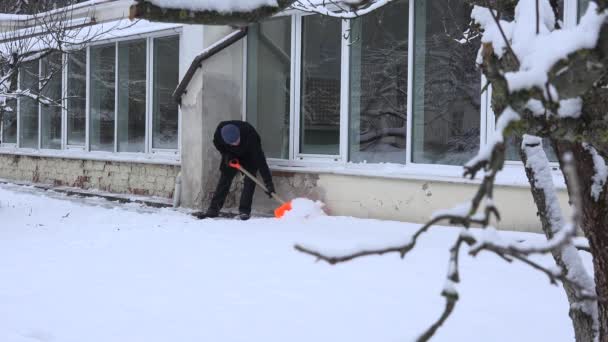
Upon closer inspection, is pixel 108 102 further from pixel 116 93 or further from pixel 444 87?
pixel 444 87

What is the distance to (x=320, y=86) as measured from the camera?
30.5 ft

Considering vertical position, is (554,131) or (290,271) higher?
(554,131)

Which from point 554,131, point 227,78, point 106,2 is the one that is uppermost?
point 106,2

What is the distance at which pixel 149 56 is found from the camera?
11672 millimetres

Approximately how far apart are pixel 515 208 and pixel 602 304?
15.4 feet

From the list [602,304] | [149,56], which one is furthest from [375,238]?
[149,56]

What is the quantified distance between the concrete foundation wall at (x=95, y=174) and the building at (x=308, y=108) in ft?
0.10

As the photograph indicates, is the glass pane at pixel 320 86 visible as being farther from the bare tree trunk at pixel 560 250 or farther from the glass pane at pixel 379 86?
the bare tree trunk at pixel 560 250

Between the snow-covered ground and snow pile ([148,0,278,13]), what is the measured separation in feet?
4.01

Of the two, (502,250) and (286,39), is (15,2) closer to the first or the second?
(286,39)

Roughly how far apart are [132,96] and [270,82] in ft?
10.4

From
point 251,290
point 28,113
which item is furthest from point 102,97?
point 251,290

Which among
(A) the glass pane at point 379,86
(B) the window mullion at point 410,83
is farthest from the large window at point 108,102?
(B) the window mullion at point 410,83

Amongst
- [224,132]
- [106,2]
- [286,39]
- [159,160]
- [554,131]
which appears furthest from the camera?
[106,2]
